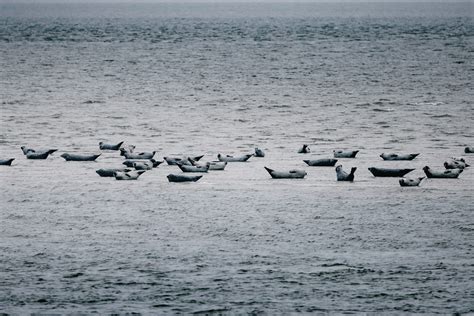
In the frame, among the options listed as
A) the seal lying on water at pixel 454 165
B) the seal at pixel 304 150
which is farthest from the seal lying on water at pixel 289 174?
the seal at pixel 304 150

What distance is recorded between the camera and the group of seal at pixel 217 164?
14.1 meters

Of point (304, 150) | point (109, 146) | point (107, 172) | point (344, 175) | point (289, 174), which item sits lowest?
point (109, 146)

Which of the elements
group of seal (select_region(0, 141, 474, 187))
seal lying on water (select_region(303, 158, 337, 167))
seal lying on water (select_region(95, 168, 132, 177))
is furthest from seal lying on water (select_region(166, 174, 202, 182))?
seal lying on water (select_region(303, 158, 337, 167))

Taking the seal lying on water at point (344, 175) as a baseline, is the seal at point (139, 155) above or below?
below

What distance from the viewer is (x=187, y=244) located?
1045cm

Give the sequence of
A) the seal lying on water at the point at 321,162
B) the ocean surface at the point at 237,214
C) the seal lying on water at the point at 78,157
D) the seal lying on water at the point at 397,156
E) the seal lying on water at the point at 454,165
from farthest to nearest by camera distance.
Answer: the seal lying on water at the point at 78,157
the seal lying on water at the point at 397,156
the seal lying on water at the point at 321,162
the seal lying on water at the point at 454,165
the ocean surface at the point at 237,214

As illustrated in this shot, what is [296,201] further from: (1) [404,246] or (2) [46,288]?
(2) [46,288]

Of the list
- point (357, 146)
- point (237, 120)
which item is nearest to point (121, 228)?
point (357, 146)

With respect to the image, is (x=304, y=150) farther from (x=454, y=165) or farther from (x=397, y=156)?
(x=454, y=165)

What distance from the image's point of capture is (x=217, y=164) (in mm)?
15047

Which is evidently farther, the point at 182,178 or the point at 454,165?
the point at 454,165

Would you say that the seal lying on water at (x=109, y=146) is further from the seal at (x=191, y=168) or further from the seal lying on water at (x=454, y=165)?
the seal lying on water at (x=454, y=165)

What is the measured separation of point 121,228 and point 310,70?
2959cm

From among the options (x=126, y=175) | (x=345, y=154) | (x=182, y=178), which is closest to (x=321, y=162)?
(x=345, y=154)
